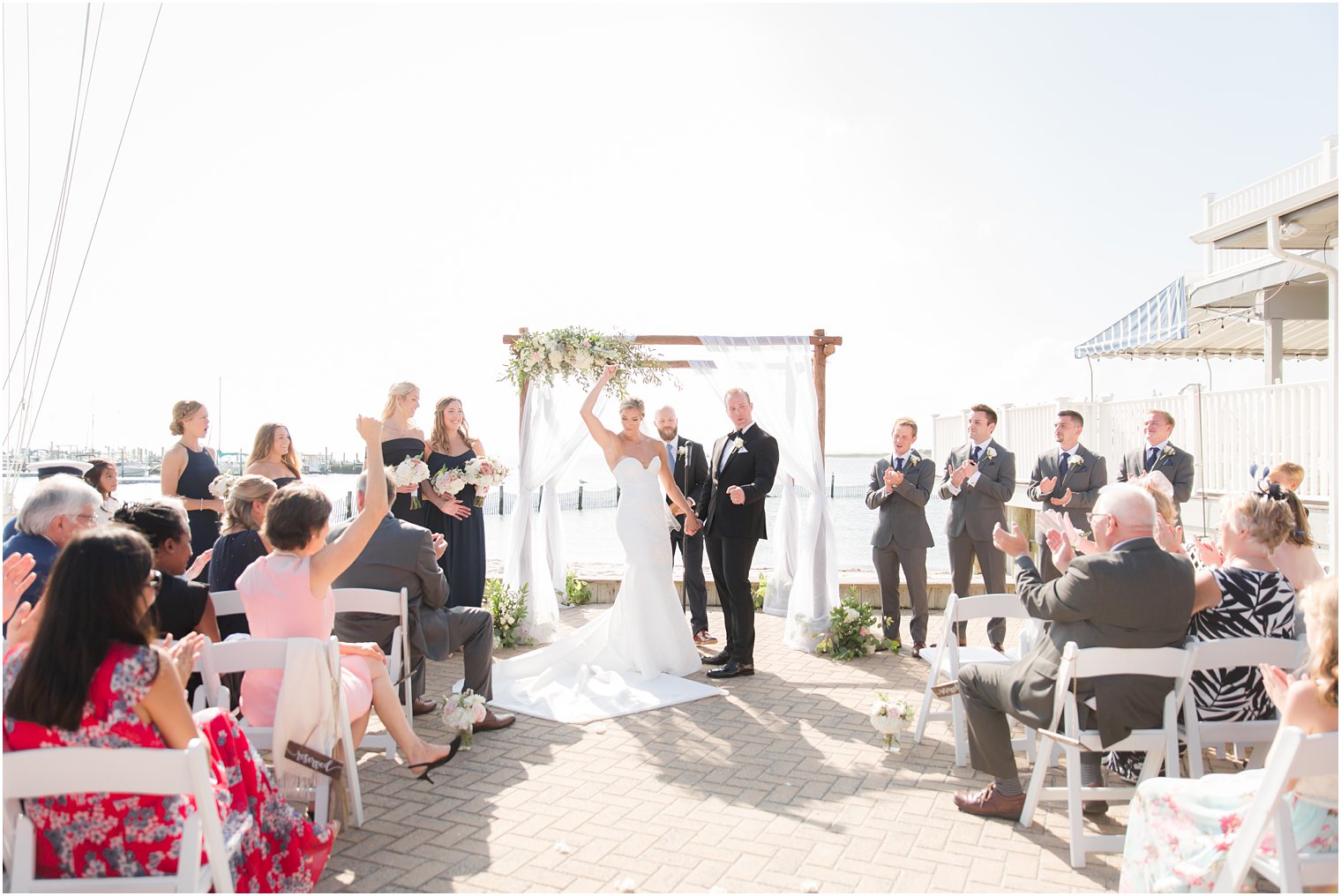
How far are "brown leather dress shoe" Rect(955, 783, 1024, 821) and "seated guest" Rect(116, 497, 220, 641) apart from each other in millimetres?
3317

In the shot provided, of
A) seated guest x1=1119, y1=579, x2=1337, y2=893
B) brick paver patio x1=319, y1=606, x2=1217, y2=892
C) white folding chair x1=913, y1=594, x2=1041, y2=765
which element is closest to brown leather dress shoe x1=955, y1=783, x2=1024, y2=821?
brick paver patio x1=319, y1=606, x2=1217, y2=892

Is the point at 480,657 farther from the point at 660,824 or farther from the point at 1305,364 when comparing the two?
the point at 1305,364

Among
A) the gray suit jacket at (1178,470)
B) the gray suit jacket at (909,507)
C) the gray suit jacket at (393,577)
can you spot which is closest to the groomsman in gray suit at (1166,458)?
the gray suit jacket at (1178,470)

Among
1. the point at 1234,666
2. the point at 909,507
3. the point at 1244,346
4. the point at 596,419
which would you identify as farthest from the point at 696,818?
the point at 1244,346

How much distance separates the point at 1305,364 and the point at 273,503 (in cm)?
2093

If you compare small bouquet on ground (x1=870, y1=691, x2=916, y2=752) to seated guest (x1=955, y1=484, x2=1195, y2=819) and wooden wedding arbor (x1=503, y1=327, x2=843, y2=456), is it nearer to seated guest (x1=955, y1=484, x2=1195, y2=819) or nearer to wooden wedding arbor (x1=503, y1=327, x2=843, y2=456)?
seated guest (x1=955, y1=484, x2=1195, y2=819)

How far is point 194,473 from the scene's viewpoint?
6.07 m

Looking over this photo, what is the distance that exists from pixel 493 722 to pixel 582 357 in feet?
9.86

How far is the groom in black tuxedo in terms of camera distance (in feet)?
20.6

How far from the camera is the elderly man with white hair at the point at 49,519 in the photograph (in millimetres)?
3336

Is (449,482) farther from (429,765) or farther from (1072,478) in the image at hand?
(1072,478)

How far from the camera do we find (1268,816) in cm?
219

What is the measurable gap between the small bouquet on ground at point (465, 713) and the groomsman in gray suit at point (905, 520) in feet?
12.0

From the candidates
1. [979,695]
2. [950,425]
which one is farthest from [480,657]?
[950,425]
